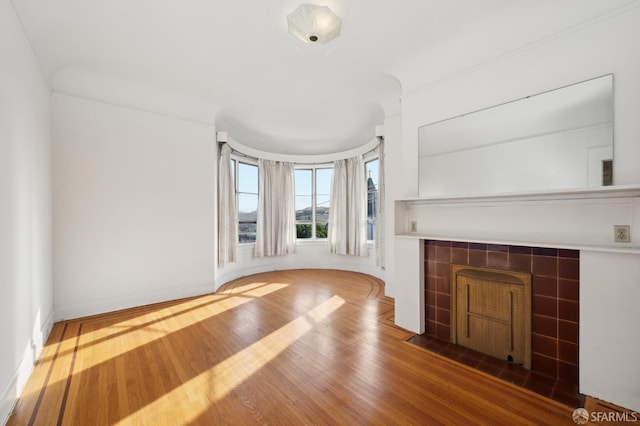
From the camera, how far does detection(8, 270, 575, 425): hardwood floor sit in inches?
64.2

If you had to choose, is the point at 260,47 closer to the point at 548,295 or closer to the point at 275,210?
the point at 548,295

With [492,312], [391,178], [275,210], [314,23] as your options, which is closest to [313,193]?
[275,210]

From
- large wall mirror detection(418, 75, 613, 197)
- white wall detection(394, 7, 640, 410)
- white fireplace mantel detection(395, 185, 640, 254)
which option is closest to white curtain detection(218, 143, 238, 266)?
white fireplace mantel detection(395, 185, 640, 254)

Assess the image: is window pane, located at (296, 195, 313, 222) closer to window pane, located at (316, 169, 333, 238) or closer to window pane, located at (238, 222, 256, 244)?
window pane, located at (316, 169, 333, 238)

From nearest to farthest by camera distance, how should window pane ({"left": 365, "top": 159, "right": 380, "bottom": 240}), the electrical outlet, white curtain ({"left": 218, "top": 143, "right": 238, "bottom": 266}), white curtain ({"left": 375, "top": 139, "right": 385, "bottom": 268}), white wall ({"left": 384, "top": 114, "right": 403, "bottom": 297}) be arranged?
the electrical outlet, white wall ({"left": 384, "top": 114, "right": 403, "bottom": 297}), white curtain ({"left": 375, "top": 139, "right": 385, "bottom": 268}), white curtain ({"left": 218, "top": 143, "right": 238, "bottom": 266}), window pane ({"left": 365, "top": 159, "right": 380, "bottom": 240})

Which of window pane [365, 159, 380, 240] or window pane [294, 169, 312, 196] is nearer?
window pane [365, 159, 380, 240]

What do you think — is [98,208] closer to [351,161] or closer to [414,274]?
[414,274]

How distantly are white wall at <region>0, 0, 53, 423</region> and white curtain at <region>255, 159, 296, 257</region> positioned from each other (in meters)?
3.26

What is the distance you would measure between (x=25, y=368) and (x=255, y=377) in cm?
175

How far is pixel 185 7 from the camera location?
2164mm

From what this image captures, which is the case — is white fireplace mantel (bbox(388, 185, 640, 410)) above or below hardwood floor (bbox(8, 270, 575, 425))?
above

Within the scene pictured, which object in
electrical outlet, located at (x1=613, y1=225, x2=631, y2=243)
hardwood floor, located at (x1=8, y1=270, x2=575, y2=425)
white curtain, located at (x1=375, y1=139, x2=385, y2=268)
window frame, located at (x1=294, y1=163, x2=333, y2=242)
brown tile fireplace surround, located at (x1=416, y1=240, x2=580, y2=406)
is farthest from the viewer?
window frame, located at (x1=294, y1=163, x2=333, y2=242)

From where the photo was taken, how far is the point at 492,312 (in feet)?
7.52

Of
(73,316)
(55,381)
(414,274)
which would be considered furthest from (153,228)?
(414,274)
